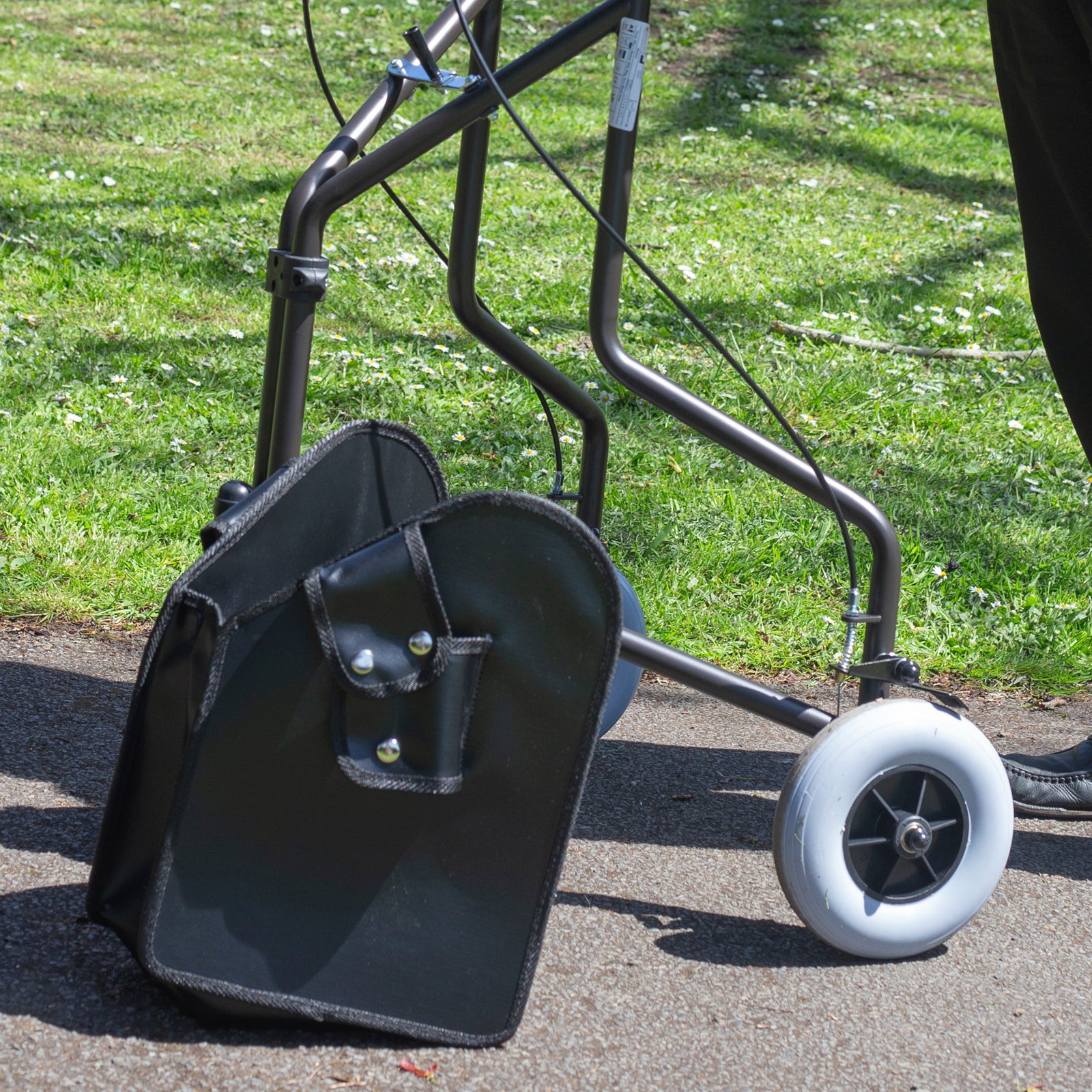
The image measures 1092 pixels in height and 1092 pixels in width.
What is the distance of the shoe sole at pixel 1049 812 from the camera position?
2.13m

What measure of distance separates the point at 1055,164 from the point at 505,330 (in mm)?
1035

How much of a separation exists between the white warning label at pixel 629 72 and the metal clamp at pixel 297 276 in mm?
447

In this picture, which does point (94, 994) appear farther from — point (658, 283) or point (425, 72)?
point (425, 72)

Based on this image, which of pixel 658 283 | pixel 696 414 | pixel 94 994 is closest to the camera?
pixel 94 994

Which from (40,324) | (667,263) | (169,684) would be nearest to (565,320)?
(667,263)

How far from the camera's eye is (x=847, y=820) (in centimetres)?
162

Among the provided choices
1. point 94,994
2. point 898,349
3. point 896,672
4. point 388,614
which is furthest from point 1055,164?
point 898,349

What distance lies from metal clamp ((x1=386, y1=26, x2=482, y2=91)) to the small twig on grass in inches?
124

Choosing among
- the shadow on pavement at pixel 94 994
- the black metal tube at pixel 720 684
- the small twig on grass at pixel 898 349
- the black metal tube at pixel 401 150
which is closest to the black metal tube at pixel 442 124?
the black metal tube at pixel 401 150

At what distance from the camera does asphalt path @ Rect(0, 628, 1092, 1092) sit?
140cm

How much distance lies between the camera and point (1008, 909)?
189 centimetres

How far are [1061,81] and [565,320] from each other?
2.63 metres

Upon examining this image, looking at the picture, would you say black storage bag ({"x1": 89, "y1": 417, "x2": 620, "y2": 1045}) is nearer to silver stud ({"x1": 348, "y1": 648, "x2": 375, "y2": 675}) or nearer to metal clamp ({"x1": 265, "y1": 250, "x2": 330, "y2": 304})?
silver stud ({"x1": 348, "y1": 648, "x2": 375, "y2": 675})

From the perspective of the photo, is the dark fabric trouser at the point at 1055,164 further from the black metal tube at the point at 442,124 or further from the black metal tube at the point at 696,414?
the black metal tube at the point at 442,124
